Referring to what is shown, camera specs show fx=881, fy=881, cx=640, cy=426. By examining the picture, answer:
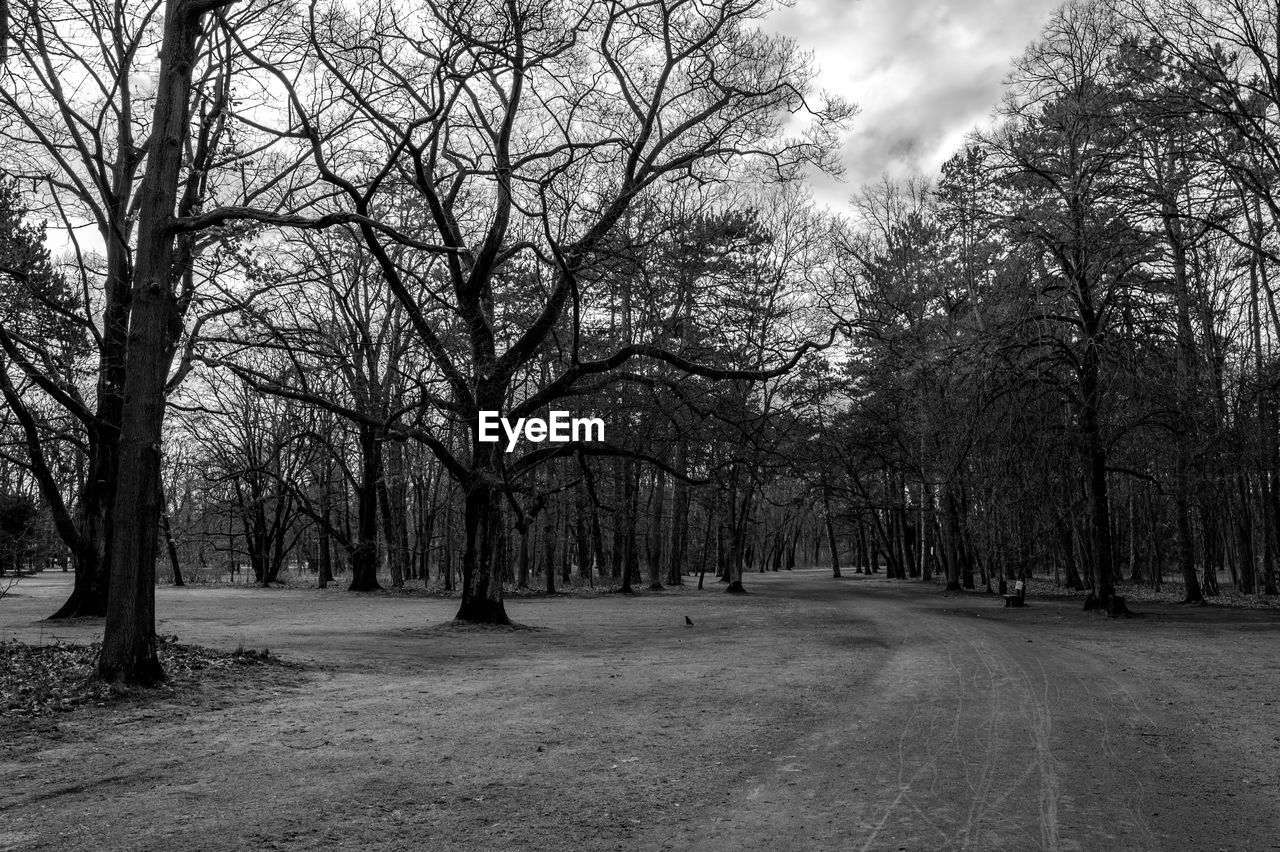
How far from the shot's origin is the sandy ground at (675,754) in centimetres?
498

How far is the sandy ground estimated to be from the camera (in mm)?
4980

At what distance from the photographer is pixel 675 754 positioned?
6.88m

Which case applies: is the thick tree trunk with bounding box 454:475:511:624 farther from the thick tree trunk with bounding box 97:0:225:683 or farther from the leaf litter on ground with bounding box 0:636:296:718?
the thick tree trunk with bounding box 97:0:225:683

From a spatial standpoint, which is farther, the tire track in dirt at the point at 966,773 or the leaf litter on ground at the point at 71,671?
the leaf litter on ground at the point at 71,671

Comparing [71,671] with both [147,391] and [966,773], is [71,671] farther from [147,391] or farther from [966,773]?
[966,773]

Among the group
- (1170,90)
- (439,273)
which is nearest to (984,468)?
(1170,90)

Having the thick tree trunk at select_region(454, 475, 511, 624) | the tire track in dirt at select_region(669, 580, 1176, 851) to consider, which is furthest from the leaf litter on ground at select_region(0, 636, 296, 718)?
the tire track in dirt at select_region(669, 580, 1176, 851)

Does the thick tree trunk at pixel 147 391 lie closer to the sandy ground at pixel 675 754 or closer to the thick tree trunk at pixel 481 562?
the sandy ground at pixel 675 754

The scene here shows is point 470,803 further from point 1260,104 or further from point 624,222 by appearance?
point 1260,104

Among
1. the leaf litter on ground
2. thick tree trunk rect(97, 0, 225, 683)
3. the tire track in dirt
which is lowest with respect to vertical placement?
the tire track in dirt

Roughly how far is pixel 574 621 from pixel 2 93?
14830 mm

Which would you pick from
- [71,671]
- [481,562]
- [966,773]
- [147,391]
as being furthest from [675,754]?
[481,562]

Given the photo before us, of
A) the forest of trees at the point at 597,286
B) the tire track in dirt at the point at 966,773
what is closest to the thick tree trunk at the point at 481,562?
the forest of trees at the point at 597,286

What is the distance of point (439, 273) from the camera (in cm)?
2427
